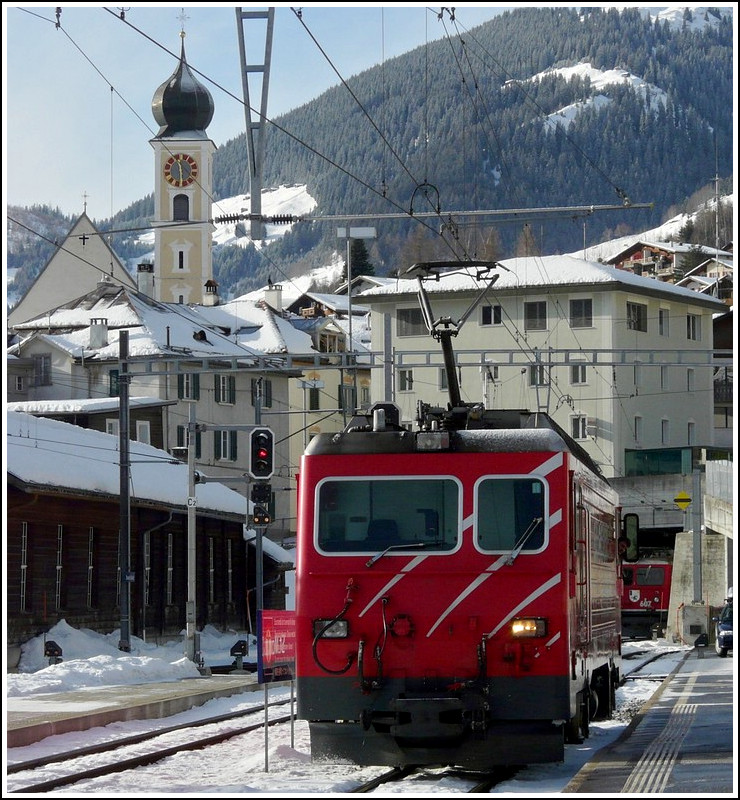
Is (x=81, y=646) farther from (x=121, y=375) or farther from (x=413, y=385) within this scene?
(x=413, y=385)

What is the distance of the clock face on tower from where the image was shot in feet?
345

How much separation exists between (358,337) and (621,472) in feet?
114

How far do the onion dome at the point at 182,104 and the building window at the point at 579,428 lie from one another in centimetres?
4548

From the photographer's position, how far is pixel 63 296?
98.1 m

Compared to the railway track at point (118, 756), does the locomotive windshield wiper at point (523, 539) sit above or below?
above

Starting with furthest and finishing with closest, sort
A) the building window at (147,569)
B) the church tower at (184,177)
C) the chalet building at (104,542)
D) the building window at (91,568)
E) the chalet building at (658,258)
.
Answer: the chalet building at (658,258)
the church tower at (184,177)
the building window at (147,569)
the building window at (91,568)
the chalet building at (104,542)

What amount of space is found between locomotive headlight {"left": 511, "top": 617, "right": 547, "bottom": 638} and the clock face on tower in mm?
94233

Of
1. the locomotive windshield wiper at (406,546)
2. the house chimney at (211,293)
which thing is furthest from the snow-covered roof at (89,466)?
the house chimney at (211,293)

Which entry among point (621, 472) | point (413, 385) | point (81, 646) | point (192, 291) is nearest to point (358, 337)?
point (192, 291)

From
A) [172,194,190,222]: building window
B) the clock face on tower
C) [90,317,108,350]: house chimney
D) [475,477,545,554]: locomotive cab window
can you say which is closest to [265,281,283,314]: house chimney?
the clock face on tower

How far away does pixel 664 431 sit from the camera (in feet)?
238

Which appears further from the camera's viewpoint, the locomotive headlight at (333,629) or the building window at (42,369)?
the building window at (42,369)

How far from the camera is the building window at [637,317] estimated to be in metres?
71.1

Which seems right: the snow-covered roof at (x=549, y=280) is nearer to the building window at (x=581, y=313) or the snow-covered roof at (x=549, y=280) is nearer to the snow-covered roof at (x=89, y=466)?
the building window at (x=581, y=313)
